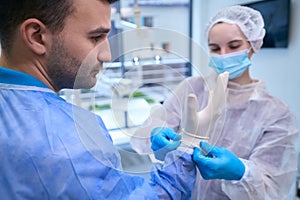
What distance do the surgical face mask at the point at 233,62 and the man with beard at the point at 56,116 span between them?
22.7 inches

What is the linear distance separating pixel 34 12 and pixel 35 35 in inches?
2.0

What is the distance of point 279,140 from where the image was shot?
0.90m

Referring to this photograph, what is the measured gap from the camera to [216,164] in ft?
2.38

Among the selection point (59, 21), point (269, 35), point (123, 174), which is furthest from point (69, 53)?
point (269, 35)

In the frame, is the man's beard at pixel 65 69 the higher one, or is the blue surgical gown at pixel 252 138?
the man's beard at pixel 65 69

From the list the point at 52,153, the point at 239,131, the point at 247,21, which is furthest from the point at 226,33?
the point at 52,153

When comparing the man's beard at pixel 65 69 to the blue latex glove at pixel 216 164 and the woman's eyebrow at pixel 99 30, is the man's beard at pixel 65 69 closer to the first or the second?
the woman's eyebrow at pixel 99 30

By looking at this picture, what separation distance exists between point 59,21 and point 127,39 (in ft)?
0.57

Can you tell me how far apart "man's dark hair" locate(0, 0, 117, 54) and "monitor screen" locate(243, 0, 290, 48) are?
150 cm

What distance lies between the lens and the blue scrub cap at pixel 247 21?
1.06m

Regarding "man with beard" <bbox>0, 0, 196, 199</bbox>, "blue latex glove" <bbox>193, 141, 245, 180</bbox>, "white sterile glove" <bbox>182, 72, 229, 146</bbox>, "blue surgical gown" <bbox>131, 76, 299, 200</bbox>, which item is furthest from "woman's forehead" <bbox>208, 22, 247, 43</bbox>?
"man with beard" <bbox>0, 0, 196, 199</bbox>

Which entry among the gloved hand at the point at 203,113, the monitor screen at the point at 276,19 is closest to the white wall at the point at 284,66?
the monitor screen at the point at 276,19

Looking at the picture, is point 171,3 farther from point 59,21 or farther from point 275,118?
point 59,21

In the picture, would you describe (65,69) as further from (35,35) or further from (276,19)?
(276,19)
